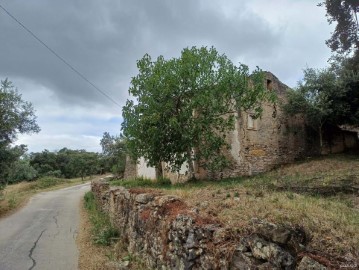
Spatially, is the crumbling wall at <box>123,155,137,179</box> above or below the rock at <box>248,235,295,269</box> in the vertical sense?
above

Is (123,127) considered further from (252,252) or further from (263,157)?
(252,252)

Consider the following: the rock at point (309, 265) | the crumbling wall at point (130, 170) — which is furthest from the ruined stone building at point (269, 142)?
the rock at point (309, 265)

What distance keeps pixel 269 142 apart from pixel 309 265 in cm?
1659

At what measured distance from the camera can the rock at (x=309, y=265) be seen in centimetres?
301

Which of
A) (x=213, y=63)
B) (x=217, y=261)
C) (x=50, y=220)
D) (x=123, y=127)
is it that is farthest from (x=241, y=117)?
(x=217, y=261)

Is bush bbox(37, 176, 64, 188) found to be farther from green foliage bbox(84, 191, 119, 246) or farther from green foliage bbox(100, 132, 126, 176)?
green foliage bbox(84, 191, 119, 246)

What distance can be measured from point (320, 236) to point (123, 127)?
11886 mm

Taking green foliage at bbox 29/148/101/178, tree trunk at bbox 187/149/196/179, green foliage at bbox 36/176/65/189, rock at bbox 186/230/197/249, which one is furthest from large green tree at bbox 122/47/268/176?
green foliage at bbox 29/148/101/178

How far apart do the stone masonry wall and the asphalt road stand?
200cm

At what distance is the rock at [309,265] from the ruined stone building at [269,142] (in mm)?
13860

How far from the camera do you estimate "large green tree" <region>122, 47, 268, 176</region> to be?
14.1m

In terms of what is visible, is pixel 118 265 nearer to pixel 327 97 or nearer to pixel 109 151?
pixel 327 97

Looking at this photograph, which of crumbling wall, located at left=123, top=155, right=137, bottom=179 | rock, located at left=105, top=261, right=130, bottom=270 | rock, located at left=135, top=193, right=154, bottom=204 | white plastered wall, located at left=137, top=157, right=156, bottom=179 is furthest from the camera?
crumbling wall, located at left=123, top=155, right=137, bottom=179

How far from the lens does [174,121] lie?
1372 cm
